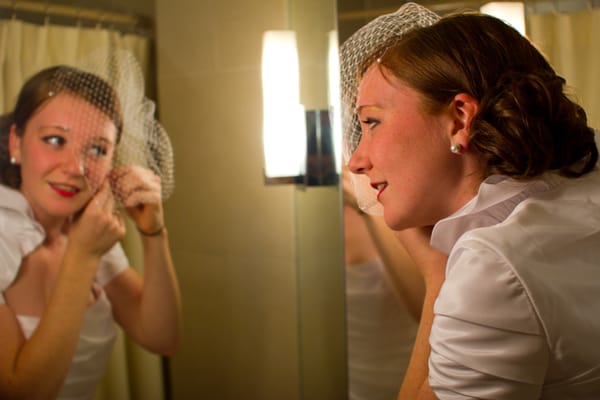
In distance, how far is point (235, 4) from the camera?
1241 mm

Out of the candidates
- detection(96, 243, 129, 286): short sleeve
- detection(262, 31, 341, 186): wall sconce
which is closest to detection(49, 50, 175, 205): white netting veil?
detection(96, 243, 129, 286): short sleeve

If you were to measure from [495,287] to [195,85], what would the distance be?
2.70ft

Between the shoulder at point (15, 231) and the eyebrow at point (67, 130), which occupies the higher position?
the eyebrow at point (67, 130)

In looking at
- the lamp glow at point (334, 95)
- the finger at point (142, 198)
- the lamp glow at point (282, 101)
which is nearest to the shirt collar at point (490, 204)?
the lamp glow at point (334, 95)

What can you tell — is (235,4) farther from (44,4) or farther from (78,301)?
(78,301)

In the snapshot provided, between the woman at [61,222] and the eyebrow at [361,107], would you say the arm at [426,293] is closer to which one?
the eyebrow at [361,107]

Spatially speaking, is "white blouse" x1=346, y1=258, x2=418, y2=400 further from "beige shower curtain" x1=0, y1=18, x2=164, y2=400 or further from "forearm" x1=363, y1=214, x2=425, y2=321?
"beige shower curtain" x1=0, y1=18, x2=164, y2=400

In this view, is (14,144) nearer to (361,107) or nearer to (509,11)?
(361,107)

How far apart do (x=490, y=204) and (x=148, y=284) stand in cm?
72

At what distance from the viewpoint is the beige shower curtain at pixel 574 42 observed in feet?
2.61

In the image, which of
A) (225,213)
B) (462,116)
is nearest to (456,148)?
(462,116)

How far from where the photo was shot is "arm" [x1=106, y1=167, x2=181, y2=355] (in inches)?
46.8

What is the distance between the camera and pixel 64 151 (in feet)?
3.79

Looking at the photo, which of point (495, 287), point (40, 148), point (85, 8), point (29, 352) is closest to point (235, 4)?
point (85, 8)
